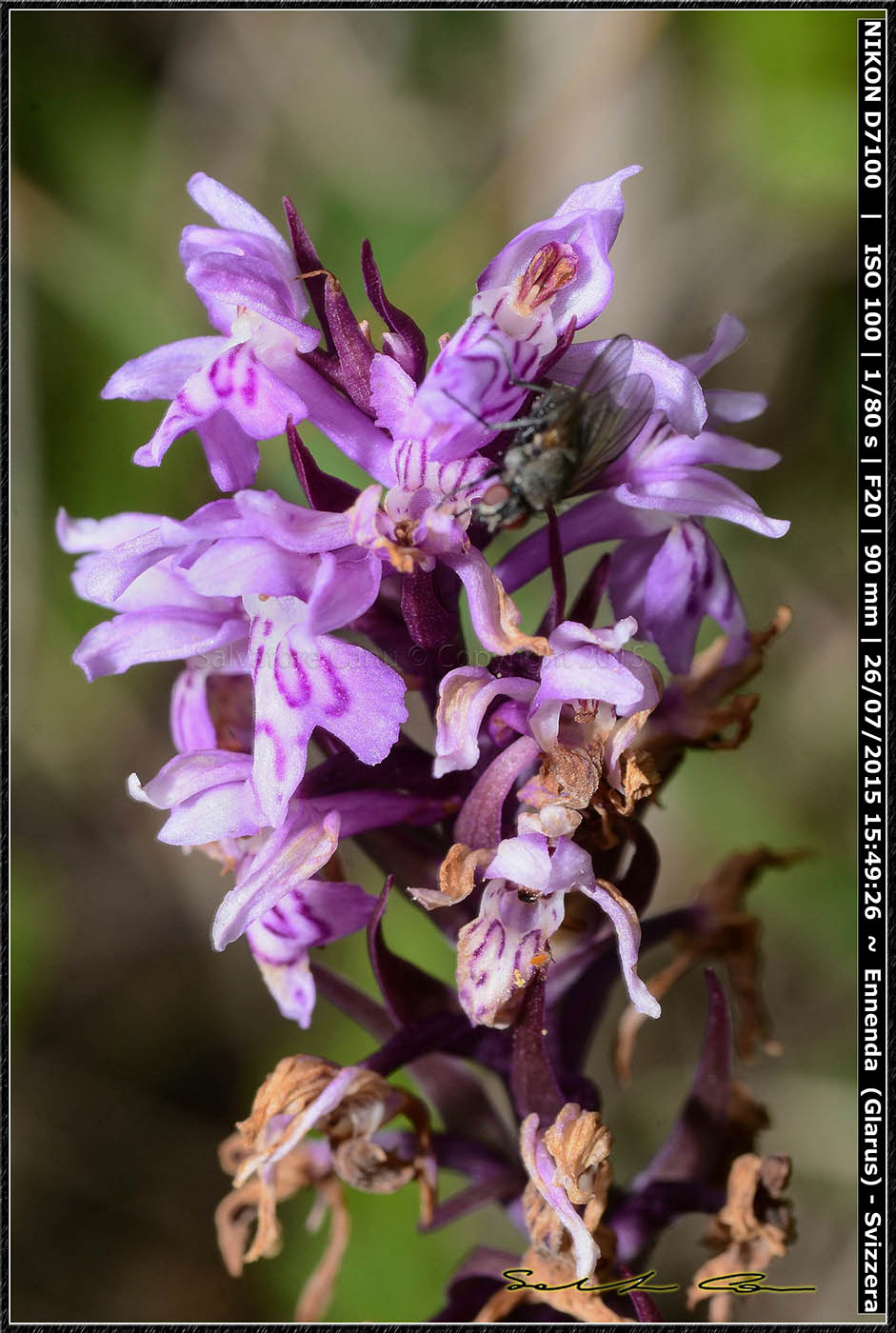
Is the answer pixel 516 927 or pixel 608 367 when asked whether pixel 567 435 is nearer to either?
pixel 608 367

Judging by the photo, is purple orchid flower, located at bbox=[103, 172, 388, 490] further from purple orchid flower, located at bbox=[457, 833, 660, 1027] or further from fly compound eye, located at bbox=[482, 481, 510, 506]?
purple orchid flower, located at bbox=[457, 833, 660, 1027]

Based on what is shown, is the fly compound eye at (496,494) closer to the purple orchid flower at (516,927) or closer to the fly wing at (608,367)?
the fly wing at (608,367)

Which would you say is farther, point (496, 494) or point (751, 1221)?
point (751, 1221)

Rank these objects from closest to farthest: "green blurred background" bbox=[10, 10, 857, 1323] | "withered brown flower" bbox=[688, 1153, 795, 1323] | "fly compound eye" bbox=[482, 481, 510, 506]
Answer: "fly compound eye" bbox=[482, 481, 510, 506] → "withered brown flower" bbox=[688, 1153, 795, 1323] → "green blurred background" bbox=[10, 10, 857, 1323]
